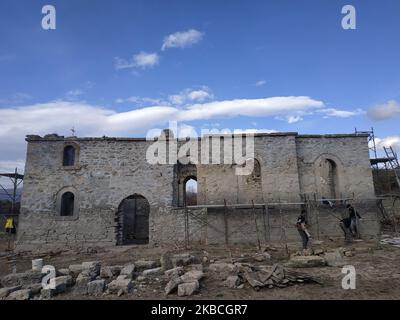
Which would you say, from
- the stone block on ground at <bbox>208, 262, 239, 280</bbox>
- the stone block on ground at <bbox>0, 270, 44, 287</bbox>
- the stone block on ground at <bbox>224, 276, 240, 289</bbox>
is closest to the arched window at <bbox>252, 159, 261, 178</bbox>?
the stone block on ground at <bbox>208, 262, 239, 280</bbox>

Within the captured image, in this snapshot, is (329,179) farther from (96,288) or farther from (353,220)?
(96,288)

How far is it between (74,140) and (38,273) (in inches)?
332

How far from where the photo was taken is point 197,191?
47.4ft

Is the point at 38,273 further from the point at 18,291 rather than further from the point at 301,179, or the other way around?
the point at 301,179

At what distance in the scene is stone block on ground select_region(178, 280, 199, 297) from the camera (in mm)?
6457

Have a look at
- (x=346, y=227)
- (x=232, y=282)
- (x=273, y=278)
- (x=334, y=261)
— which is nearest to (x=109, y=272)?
(x=232, y=282)

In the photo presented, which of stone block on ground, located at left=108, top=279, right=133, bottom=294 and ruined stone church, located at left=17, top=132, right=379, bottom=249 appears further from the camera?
ruined stone church, located at left=17, top=132, right=379, bottom=249

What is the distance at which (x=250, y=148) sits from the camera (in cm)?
1452

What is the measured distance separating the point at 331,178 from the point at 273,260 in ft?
24.2

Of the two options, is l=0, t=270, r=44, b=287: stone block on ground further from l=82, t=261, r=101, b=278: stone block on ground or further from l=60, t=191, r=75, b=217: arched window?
l=60, t=191, r=75, b=217: arched window

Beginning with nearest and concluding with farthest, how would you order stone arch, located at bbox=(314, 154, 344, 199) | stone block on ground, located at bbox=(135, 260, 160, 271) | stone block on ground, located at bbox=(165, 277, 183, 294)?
stone block on ground, located at bbox=(165, 277, 183, 294) → stone block on ground, located at bbox=(135, 260, 160, 271) → stone arch, located at bbox=(314, 154, 344, 199)

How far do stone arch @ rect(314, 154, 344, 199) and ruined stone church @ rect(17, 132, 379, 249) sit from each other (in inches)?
1.8
